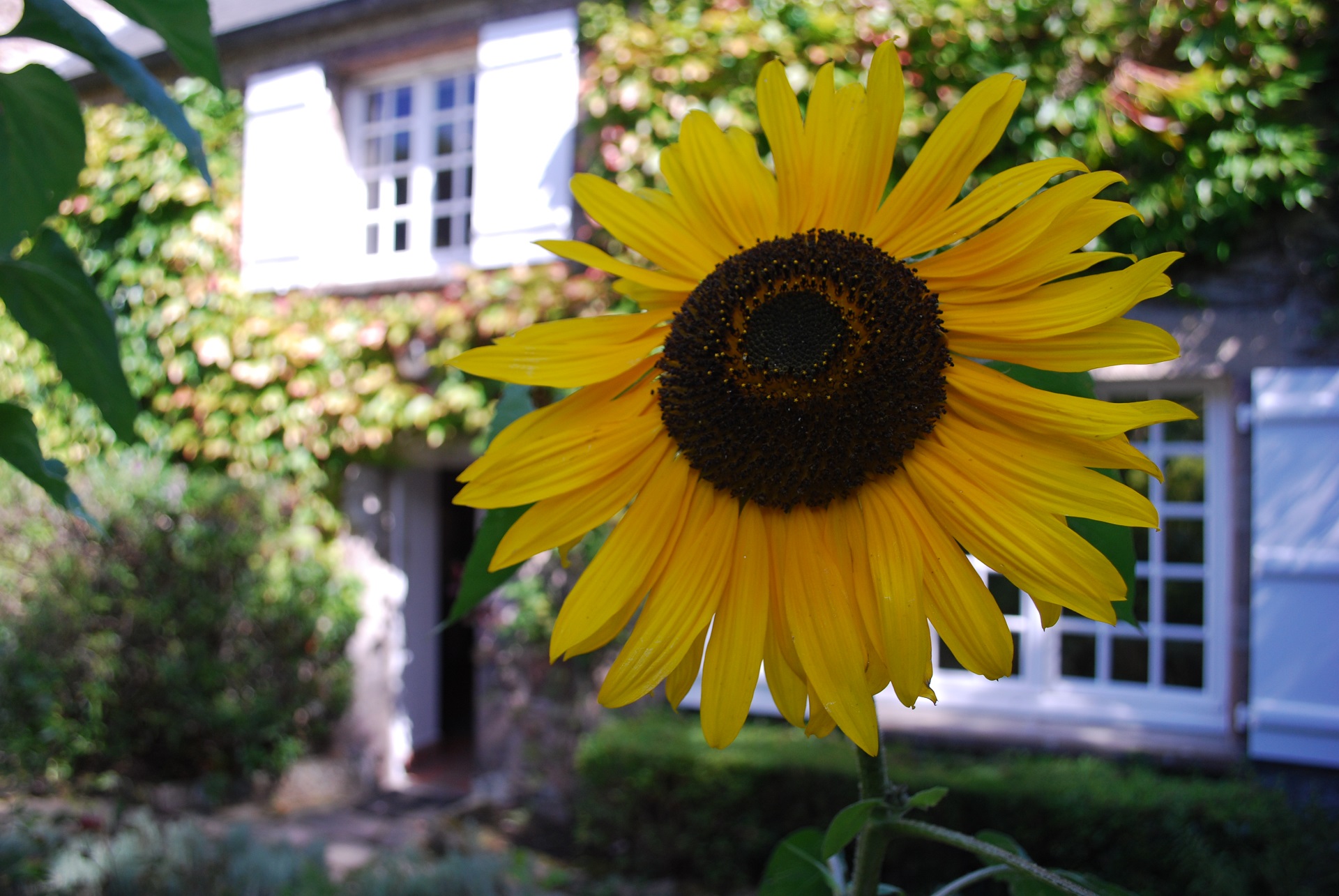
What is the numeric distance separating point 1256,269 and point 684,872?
434 cm

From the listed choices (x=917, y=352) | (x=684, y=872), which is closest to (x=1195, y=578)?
(x=684, y=872)

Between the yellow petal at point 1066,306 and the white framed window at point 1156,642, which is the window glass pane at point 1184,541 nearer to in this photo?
the white framed window at point 1156,642

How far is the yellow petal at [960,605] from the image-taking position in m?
0.51

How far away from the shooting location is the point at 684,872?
492 centimetres

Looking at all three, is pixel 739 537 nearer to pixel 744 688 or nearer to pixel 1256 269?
pixel 744 688

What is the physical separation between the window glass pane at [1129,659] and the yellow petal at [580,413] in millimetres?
5345

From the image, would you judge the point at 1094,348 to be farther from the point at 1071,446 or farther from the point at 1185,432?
the point at 1185,432

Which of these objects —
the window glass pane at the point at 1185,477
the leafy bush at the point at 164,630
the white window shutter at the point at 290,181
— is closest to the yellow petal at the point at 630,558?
the window glass pane at the point at 1185,477

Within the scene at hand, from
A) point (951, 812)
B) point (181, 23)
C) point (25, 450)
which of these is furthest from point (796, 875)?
point (951, 812)

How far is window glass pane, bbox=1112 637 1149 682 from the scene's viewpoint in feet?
17.0

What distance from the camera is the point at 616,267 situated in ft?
2.04

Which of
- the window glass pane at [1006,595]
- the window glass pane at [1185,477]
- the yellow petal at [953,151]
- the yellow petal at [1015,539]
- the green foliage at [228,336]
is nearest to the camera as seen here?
the yellow petal at [1015,539]

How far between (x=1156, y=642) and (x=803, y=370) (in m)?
5.29

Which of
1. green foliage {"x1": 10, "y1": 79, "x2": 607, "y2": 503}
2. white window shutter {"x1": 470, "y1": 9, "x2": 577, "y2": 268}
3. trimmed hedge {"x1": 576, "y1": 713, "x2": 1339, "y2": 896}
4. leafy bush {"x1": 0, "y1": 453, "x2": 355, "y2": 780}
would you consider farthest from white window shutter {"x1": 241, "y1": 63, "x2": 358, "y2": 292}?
trimmed hedge {"x1": 576, "y1": 713, "x2": 1339, "y2": 896}
